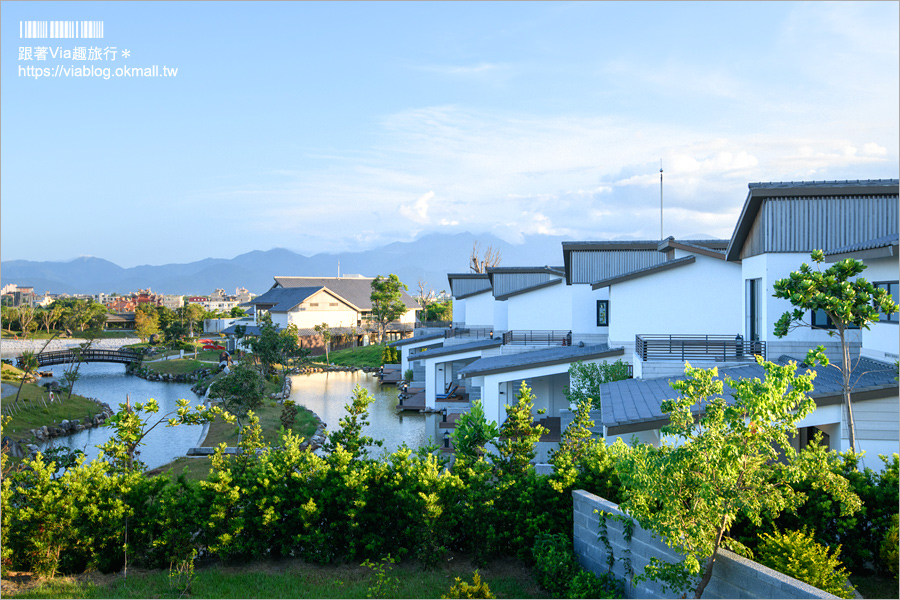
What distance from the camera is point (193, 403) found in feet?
115

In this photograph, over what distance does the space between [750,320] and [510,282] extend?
598 inches

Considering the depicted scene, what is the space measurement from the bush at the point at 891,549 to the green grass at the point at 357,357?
135 ft

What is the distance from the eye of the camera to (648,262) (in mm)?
23172

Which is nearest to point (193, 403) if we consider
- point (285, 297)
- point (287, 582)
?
point (285, 297)

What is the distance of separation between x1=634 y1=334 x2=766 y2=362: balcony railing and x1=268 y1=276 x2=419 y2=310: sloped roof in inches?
2059

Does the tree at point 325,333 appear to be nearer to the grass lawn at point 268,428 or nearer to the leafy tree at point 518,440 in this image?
the grass lawn at point 268,428

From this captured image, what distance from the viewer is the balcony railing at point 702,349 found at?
49.1 ft

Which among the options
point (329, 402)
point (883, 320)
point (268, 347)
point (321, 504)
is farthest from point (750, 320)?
point (268, 347)

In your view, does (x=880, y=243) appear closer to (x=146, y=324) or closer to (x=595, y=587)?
(x=595, y=587)

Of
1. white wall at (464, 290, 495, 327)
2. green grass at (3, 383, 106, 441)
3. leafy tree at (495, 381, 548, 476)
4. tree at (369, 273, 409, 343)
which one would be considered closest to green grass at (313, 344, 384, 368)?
tree at (369, 273, 409, 343)

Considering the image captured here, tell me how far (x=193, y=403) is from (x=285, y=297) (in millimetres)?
28637

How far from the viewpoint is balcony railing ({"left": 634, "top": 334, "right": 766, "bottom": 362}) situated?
1496cm

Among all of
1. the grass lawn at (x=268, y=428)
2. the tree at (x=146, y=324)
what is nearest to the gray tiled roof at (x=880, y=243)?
the grass lawn at (x=268, y=428)

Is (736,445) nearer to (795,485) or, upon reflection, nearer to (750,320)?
(795,485)
